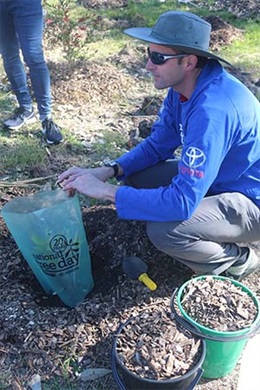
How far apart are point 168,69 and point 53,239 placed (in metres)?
1.09

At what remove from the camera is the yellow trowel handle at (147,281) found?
289cm

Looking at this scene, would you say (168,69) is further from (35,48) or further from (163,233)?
(35,48)

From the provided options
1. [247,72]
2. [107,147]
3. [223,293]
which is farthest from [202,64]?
[247,72]

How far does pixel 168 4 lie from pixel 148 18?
868 mm

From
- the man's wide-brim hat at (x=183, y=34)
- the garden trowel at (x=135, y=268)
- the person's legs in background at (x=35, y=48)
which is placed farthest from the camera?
the person's legs in background at (x=35, y=48)

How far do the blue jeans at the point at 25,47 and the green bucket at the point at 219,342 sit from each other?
2.51 metres

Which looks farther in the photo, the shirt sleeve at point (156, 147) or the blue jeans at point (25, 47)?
the blue jeans at point (25, 47)

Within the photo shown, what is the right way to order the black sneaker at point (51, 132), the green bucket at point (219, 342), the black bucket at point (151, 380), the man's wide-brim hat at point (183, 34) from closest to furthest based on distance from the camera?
the black bucket at point (151, 380) < the green bucket at point (219, 342) < the man's wide-brim hat at point (183, 34) < the black sneaker at point (51, 132)

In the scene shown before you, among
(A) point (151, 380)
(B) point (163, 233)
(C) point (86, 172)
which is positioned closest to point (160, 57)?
(C) point (86, 172)

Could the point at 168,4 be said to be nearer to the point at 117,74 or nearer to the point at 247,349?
the point at 117,74

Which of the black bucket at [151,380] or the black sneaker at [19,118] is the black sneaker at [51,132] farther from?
the black bucket at [151,380]

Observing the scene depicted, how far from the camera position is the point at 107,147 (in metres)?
4.57

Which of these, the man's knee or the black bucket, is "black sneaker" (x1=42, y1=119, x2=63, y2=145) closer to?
the man's knee

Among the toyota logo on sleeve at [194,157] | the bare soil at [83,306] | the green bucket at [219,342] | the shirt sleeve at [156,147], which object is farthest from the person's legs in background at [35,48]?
the green bucket at [219,342]
